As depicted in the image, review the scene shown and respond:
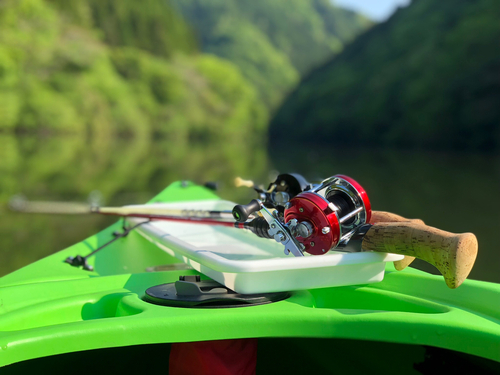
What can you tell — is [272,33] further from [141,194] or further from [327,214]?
[327,214]

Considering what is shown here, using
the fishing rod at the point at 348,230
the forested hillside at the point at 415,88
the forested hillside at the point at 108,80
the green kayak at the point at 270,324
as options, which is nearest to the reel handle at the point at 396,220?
the fishing rod at the point at 348,230

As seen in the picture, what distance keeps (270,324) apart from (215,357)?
294 millimetres

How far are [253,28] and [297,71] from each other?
49.8ft

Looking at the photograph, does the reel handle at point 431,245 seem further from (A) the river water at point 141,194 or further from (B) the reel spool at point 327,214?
(A) the river water at point 141,194

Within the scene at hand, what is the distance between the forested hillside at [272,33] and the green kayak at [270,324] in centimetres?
8639

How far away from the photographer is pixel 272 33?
120 meters

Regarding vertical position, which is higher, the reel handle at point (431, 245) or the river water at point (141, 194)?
the river water at point (141, 194)

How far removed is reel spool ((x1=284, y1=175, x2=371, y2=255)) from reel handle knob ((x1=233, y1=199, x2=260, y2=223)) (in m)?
0.22

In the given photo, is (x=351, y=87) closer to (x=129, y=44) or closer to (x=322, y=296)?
(x=129, y=44)

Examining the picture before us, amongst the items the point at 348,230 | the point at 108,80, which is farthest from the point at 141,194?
the point at 108,80

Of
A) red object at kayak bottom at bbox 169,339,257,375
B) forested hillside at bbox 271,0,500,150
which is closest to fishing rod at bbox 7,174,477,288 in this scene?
red object at kayak bottom at bbox 169,339,257,375

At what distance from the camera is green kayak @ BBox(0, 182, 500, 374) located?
67.6 inches

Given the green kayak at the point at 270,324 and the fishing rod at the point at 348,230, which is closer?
the green kayak at the point at 270,324

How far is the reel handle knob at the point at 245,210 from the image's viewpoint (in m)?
2.38
